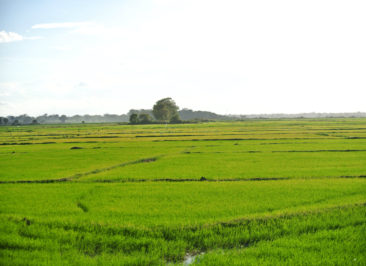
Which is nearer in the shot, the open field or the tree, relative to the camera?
the open field

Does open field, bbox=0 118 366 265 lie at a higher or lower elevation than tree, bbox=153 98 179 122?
lower

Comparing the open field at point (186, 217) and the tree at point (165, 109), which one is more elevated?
the tree at point (165, 109)

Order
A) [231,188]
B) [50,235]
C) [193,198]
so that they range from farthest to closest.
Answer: [231,188], [193,198], [50,235]

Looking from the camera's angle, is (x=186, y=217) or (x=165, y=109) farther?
(x=165, y=109)

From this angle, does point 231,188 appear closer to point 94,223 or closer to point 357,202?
point 357,202

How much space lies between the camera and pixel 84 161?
17688 mm

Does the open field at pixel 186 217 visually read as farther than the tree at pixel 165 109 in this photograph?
No

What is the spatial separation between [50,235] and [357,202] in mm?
8190

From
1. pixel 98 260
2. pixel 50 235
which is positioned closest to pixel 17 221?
pixel 50 235

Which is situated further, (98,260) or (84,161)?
(84,161)

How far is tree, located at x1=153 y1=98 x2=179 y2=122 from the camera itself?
9488 centimetres

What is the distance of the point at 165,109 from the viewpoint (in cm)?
9450

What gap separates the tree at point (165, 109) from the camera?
311 ft

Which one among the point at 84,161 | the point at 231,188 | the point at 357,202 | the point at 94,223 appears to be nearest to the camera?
the point at 94,223
